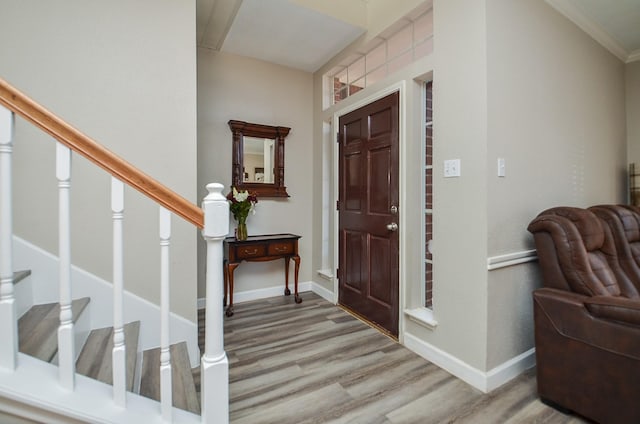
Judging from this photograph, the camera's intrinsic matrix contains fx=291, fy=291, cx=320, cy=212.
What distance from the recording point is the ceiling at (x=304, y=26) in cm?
230

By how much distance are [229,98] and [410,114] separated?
6.25ft

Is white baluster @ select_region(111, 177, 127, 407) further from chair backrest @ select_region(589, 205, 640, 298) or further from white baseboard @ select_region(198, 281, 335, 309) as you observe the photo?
chair backrest @ select_region(589, 205, 640, 298)

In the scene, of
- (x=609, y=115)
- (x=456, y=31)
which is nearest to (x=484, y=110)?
(x=456, y=31)

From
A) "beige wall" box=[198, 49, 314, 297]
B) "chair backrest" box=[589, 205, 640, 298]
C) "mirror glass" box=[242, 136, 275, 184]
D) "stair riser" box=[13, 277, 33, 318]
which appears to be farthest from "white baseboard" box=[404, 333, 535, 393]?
"stair riser" box=[13, 277, 33, 318]

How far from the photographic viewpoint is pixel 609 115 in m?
2.74

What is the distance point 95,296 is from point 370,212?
210cm

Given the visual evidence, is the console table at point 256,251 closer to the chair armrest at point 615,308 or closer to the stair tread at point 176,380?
the stair tread at point 176,380

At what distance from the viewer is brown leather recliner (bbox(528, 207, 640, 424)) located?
1350mm

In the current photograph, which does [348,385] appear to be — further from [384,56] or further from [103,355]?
[384,56]

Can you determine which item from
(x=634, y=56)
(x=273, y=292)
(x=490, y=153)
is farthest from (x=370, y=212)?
(x=634, y=56)

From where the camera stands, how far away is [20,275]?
147cm

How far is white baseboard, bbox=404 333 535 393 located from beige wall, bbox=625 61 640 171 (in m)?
Answer: 2.52

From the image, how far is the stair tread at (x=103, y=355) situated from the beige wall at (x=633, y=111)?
4.58 meters

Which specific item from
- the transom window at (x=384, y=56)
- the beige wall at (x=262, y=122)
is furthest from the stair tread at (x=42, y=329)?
the transom window at (x=384, y=56)
